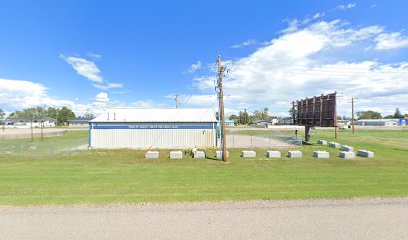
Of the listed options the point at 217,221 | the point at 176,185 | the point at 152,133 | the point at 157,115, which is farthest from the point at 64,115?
the point at 217,221

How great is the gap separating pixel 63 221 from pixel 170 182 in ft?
17.3

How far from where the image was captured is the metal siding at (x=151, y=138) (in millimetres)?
28109

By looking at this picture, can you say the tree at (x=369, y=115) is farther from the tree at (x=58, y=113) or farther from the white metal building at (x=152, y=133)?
the tree at (x=58, y=113)

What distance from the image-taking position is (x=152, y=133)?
28.5 meters

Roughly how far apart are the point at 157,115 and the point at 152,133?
11.6ft

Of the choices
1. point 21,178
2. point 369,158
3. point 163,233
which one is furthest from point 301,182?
point 21,178

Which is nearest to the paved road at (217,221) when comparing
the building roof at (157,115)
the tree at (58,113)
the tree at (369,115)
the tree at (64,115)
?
the building roof at (157,115)

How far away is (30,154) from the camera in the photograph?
2053 centimetres

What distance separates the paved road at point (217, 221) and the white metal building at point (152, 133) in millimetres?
20834

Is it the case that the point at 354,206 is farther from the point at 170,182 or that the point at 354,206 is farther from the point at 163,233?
the point at 170,182

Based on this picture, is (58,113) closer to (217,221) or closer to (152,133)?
(152,133)

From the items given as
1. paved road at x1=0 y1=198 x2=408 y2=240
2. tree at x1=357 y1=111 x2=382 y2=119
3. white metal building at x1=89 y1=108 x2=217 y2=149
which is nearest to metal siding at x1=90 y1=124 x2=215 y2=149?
white metal building at x1=89 y1=108 x2=217 y2=149

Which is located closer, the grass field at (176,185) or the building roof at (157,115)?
the grass field at (176,185)

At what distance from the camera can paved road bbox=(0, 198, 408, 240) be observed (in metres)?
5.64
